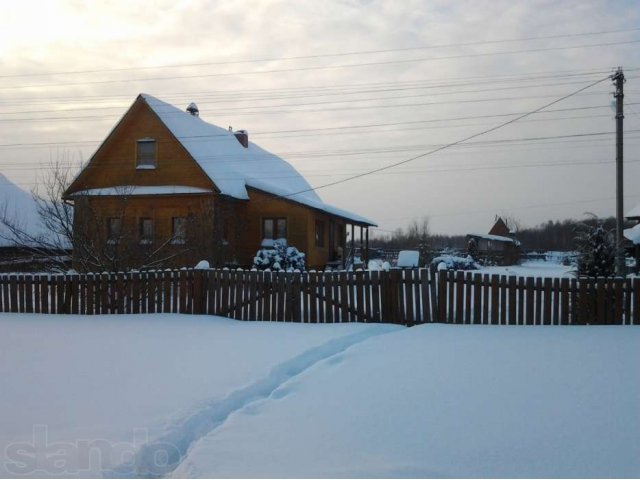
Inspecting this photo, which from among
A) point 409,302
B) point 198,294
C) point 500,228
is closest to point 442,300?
point 409,302

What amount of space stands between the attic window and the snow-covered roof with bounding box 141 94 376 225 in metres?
1.32

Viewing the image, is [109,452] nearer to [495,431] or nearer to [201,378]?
[201,378]

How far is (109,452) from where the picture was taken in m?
4.43

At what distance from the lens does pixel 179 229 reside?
24172 mm

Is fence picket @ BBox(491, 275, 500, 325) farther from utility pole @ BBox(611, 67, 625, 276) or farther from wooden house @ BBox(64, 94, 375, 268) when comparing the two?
wooden house @ BBox(64, 94, 375, 268)

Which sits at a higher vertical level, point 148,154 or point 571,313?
point 148,154

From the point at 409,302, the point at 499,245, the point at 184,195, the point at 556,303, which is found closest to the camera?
the point at 556,303

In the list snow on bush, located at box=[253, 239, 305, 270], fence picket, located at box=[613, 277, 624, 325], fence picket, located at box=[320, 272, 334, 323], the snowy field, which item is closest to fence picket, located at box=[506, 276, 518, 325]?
the snowy field

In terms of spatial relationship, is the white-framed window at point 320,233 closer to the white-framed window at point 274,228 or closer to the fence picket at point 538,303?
the white-framed window at point 274,228

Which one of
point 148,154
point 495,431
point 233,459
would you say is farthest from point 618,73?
point 148,154

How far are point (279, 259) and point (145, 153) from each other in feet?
28.5

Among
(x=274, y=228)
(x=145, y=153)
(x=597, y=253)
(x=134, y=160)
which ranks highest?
(x=145, y=153)

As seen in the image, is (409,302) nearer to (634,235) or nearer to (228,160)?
(228,160)

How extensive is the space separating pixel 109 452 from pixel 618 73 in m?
17.3
